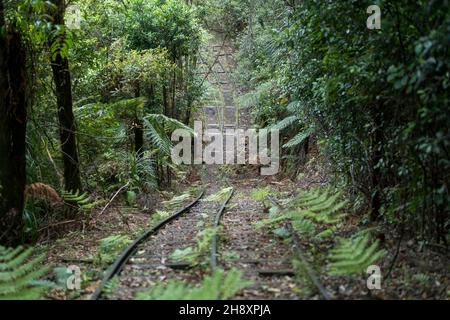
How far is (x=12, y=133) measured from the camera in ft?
21.8

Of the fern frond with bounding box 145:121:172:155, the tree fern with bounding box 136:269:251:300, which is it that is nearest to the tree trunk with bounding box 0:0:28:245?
the tree fern with bounding box 136:269:251:300

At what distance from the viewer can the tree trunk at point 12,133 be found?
21.0ft

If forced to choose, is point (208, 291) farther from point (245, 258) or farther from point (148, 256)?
point (148, 256)

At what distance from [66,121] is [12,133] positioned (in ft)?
7.45

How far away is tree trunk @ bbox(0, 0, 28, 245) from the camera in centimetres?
640

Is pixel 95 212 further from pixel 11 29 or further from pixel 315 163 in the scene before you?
pixel 315 163

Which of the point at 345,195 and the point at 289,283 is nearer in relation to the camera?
the point at 289,283

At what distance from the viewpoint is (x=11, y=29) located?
6.55 metres

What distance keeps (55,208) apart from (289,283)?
17.3 feet

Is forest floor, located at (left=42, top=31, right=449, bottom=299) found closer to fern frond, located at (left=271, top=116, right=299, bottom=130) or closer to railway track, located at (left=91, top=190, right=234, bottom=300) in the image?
railway track, located at (left=91, top=190, right=234, bottom=300)

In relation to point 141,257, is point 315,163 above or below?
above

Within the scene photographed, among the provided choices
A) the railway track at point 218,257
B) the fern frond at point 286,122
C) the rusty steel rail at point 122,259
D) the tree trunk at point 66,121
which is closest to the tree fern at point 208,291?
the railway track at point 218,257

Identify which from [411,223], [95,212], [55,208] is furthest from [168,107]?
[411,223]
